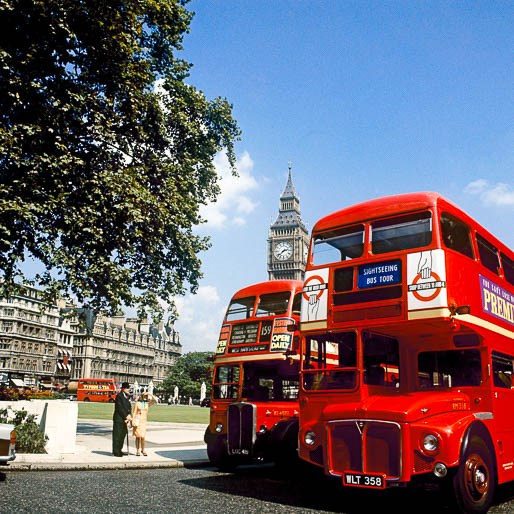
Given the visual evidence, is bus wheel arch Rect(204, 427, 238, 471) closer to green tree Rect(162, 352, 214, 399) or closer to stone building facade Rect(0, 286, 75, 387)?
stone building facade Rect(0, 286, 75, 387)

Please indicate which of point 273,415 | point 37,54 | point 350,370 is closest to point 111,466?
point 273,415

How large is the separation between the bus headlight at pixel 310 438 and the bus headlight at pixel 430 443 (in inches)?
79.4

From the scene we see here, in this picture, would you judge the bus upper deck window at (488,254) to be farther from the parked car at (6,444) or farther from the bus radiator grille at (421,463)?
the parked car at (6,444)

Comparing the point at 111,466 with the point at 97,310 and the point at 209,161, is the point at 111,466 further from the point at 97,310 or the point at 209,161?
the point at 209,161

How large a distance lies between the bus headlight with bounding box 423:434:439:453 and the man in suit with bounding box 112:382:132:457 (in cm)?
960

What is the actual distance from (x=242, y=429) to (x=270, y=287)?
3.76 m

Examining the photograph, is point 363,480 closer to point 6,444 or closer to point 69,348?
point 6,444

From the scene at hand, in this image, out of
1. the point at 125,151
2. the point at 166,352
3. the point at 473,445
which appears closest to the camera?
the point at 473,445

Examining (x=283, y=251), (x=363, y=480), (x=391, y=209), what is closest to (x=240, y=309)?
(x=391, y=209)

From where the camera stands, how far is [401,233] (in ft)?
31.0

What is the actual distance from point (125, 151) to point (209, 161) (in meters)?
5.13

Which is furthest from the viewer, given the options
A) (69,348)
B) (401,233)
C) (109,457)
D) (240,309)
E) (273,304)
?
(69,348)

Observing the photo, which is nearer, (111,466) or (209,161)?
(111,466)

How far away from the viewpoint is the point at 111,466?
1338 cm
